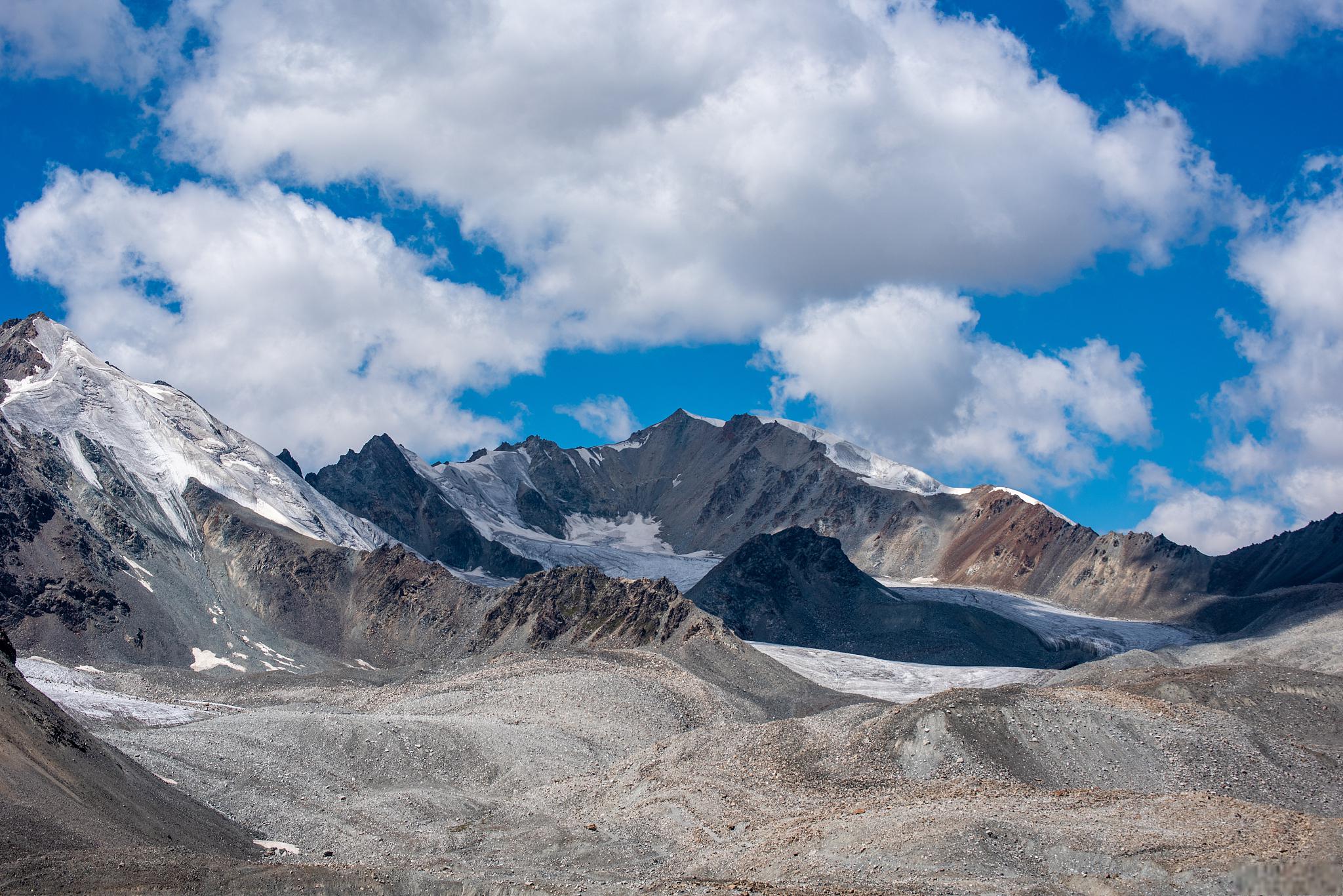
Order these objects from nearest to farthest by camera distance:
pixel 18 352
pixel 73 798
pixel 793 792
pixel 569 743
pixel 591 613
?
1. pixel 73 798
2. pixel 793 792
3. pixel 569 743
4. pixel 591 613
5. pixel 18 352

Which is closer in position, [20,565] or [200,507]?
[20,565]

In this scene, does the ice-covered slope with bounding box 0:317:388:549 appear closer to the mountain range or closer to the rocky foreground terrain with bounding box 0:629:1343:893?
the mountain range

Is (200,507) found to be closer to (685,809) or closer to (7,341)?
(7,341)

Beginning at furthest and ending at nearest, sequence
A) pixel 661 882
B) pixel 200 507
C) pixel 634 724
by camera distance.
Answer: pixel 200 507 → pixel 634 724 → pixel 661 882

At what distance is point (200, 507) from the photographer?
166250 mm

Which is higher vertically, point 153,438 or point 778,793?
point 153,438

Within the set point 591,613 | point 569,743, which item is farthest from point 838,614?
point 569,743

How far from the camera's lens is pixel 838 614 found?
177m

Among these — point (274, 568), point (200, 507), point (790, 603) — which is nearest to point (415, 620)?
point (274, 568)

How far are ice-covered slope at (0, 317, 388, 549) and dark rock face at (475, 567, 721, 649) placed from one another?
174 feet

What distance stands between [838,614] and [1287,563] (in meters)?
71.9

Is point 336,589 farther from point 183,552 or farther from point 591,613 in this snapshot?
point 591,613

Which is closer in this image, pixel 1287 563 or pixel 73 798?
pixel 73 798

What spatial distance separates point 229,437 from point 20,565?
66560mm
